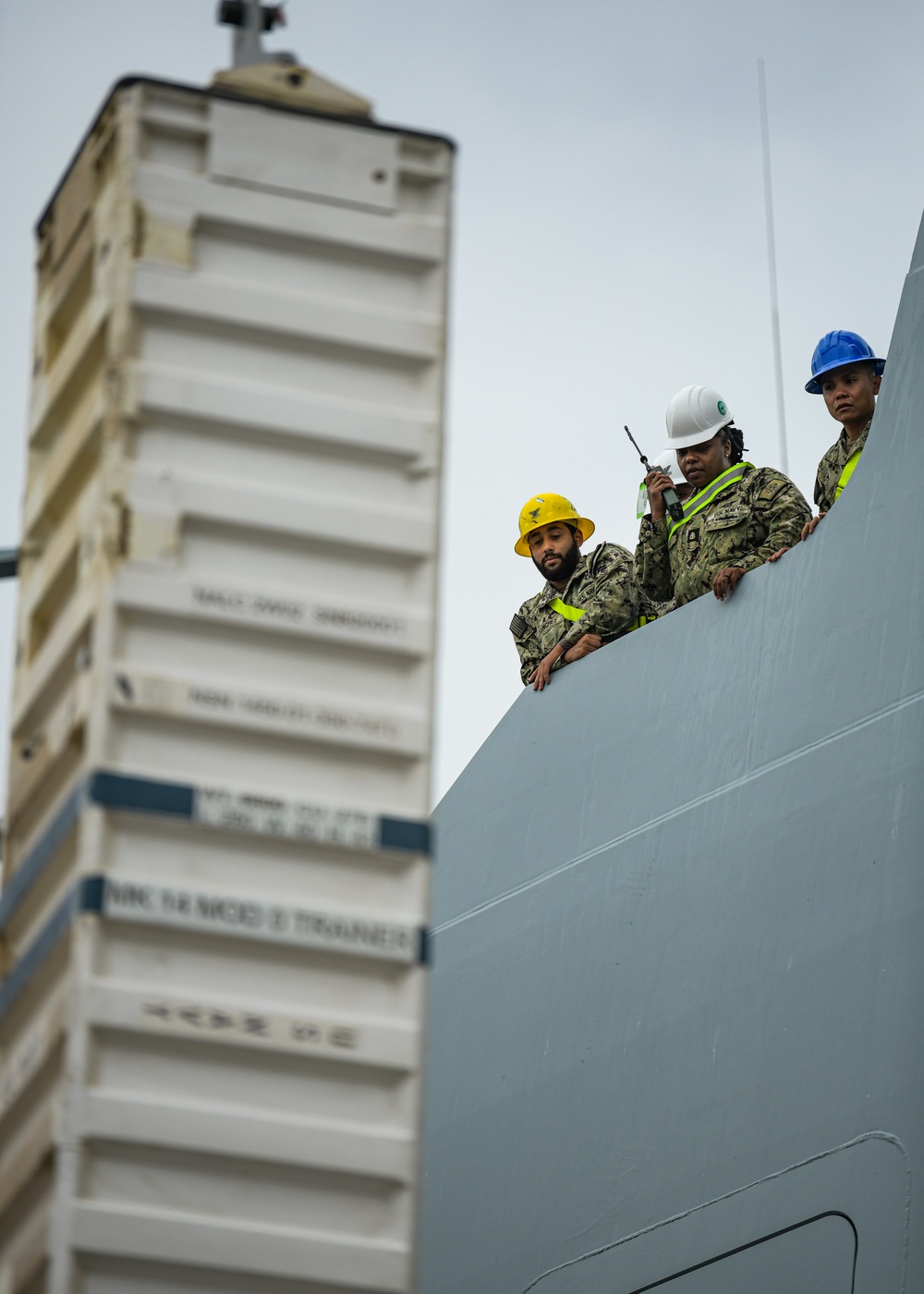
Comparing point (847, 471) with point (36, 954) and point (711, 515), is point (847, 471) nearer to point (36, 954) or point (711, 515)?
point (711, 515)

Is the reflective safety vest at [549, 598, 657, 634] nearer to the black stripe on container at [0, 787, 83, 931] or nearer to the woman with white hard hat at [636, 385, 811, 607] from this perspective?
the woman with white hard hat at [636, 385, 811, 607]

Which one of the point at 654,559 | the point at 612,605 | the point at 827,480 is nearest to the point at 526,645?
the point at 612,605

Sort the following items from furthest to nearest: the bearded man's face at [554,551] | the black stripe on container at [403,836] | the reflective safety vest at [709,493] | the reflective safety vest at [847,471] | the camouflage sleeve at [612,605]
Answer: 1. the bearded man's face at [554,551]
2. the camouflage sleeve at [612,605]
3. the reflective safety vest at [709,493]
4. the reflective safety vest at [847,471]
5. the black stripe on container at [403,836]

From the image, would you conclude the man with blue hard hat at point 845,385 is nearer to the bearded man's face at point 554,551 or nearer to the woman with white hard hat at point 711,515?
the woman with white hard hat at point 711,515

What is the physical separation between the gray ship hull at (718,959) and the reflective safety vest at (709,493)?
0.57 metres

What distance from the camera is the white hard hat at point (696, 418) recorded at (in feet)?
26.6

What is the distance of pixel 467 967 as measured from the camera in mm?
8406

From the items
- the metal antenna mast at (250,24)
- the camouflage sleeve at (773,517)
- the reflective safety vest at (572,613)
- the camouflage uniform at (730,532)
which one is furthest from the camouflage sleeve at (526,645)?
the metal antenna mast at (250,24)

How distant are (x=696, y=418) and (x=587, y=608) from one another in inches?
42.3

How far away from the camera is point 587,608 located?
339 inches

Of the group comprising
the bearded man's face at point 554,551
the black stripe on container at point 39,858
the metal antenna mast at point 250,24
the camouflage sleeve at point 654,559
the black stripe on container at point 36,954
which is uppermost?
the bearded man's face at point 554,551

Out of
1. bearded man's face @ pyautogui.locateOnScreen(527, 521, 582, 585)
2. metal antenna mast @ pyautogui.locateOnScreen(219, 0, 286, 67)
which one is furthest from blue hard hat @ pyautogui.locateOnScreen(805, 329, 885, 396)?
metal antenna mast @ pyautogui.locateOnScreen(219, 0, 286, 67)

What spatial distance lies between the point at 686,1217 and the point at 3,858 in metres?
3.07

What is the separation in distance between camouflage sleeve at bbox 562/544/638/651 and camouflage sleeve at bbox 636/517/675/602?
0.23m
